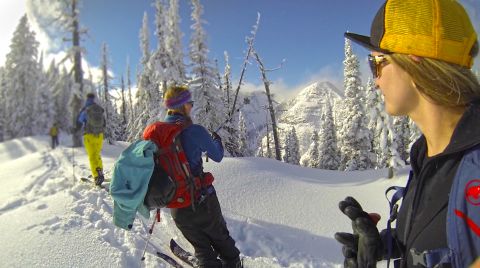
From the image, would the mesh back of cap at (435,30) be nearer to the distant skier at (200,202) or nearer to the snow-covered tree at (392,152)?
the distant skier at (200,202)

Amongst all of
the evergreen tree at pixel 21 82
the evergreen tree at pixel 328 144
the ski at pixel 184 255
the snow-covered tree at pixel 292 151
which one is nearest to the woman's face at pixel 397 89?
the ski at pixel 184 255

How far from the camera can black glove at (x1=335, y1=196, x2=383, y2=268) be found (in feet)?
5.66

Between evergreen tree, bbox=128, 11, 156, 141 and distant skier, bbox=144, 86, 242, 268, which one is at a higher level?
evergreen tree, bbox=128, 11, 156, 141

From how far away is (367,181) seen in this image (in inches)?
499

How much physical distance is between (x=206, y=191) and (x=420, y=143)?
117 inches

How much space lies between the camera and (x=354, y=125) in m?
33.5

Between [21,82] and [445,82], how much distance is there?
60.4 meters

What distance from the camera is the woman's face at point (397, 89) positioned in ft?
5.08

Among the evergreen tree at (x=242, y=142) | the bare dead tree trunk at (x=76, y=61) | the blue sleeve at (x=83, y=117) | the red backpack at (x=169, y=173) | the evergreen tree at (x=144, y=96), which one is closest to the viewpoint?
the red backpack at (x=169, y=173)

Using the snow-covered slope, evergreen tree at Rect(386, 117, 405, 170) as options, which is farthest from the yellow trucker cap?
evergreen tree at Rect(386, 117, 405, 170)

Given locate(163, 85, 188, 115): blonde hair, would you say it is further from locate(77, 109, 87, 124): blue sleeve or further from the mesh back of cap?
locate(77, 109, 87, 124): blue sleeve

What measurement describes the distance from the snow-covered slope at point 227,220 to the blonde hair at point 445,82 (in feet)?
15.3

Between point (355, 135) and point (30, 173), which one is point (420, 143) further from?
point (355, 135)

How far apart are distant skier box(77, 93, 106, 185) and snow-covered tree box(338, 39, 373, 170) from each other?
26.7 meters
